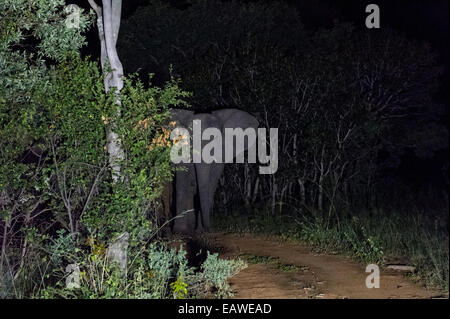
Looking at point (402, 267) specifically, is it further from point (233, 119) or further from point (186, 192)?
point (186, 192)

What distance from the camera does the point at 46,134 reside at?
5871mm

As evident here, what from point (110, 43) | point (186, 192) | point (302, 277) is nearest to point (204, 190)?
point (186, 192)

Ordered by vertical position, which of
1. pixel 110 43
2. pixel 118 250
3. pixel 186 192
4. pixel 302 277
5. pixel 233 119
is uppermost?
pixel 110 43

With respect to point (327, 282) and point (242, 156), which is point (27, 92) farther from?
point (242, 156)

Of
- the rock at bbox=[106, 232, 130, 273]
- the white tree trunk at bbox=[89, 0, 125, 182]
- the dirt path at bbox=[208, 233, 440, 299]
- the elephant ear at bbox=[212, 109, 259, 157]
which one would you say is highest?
the white tree trunk at bbox=[89, 0, 125, 182]

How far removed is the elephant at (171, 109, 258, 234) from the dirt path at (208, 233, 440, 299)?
1050 mm

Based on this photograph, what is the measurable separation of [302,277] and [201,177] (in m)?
3.40

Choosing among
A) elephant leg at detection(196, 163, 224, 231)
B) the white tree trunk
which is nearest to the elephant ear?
elephant leg at detection(196, 163, 224, 231)

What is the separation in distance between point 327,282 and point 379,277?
741 millimetres

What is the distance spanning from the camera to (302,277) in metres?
6.87

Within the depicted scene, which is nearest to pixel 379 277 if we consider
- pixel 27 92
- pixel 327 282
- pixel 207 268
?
pixel 327 282

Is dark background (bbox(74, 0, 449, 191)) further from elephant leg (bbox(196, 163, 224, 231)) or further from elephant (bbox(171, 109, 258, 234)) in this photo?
elephant leg (bbox(196, 163, 224, 231))

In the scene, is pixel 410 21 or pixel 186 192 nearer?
pixel 186 192

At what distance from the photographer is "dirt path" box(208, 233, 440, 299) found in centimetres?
621
